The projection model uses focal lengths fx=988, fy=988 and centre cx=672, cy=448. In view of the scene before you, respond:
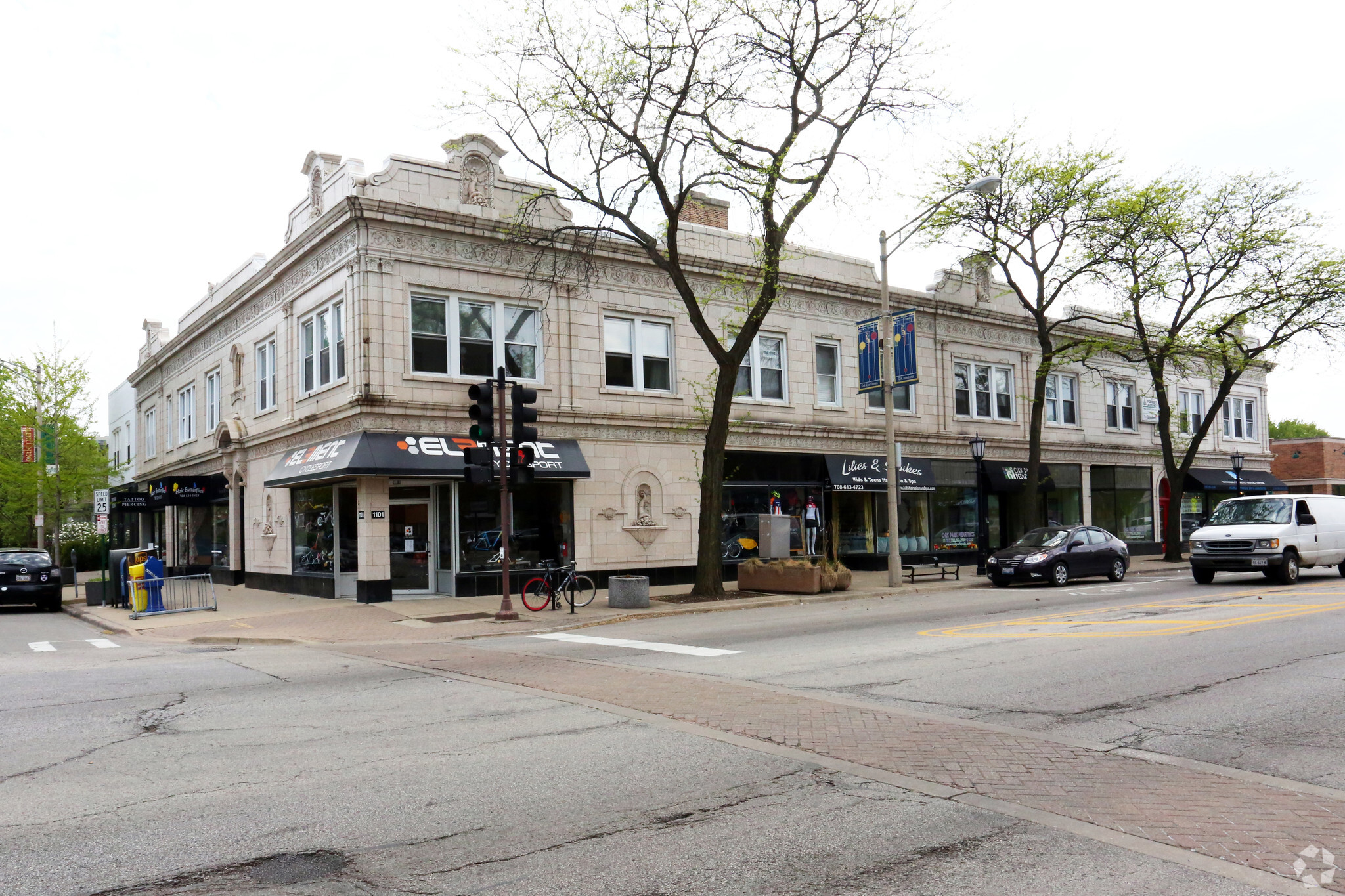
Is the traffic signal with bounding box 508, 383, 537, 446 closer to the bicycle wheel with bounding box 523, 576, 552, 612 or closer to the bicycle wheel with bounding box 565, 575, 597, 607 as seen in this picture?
the bicycle wheel with bounding box 523, 576, 552, 612

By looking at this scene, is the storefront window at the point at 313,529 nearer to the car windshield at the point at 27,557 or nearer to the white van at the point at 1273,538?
the car windshield at the point at 27,557

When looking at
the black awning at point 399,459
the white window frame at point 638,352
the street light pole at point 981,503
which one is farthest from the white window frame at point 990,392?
the black awning at point 399,459

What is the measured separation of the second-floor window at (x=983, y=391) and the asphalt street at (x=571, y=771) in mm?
19576

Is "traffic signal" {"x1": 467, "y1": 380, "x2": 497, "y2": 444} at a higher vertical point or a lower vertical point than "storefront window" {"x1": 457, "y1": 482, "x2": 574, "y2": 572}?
higher

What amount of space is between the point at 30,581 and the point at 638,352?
15266mm

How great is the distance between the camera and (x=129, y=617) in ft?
63.6

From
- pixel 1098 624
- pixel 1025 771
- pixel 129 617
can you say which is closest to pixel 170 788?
pixel 1025 771

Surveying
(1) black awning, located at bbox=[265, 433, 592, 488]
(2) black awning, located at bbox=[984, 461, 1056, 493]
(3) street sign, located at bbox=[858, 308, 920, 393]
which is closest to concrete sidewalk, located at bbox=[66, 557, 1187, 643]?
(1) black awning, located at bbox=[265, 433, 592, 488]

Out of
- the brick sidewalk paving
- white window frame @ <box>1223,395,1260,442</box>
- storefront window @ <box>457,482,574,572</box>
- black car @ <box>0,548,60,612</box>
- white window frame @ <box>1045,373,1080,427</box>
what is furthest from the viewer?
white window frame @ <box>1223,395,1260,442</box>

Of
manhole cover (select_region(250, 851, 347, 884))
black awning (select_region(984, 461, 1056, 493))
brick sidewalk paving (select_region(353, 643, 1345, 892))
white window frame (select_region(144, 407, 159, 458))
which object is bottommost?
brick sidewalk paving (select_region(353, 643, 1345, 892))

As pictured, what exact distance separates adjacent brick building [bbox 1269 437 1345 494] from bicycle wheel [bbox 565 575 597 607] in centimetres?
4560

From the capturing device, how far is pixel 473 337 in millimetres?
22125

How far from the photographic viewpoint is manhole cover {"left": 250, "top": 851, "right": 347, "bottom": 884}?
461 centimetres

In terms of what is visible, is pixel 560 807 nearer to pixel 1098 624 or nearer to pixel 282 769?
pixel 282 769
